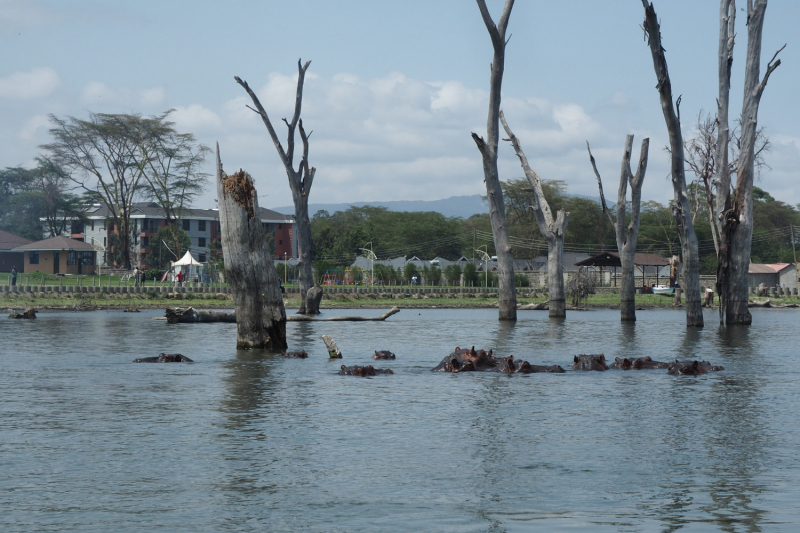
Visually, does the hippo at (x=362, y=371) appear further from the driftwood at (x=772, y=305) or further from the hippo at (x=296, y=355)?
the driftwood at (x=772, y=305)

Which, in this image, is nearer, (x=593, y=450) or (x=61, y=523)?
(x=61, y=523)

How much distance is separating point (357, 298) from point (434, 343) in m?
32.4

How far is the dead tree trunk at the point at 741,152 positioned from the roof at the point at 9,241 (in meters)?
78.8

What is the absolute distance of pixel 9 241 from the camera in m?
91.3

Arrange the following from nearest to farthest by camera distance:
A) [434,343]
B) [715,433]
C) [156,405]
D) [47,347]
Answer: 1. [715,433]
2. [156,405]
3. [47,347]
4. [434,343]

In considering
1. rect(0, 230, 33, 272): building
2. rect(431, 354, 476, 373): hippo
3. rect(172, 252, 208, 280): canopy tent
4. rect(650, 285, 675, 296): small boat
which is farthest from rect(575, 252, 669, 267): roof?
rect(0, 230, 33, 272): building

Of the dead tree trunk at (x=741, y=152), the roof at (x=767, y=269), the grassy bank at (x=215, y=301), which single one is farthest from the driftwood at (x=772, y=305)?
the roof at (x=767, y=269)

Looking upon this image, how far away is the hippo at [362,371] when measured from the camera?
14859mm

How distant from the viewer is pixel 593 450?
8.47m

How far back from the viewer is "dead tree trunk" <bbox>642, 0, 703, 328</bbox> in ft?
78.5

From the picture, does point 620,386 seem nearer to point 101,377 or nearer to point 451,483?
point 451,483

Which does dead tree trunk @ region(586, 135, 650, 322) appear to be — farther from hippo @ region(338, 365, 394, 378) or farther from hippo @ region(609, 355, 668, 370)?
hippo @ region(338, 365, 394, 378)

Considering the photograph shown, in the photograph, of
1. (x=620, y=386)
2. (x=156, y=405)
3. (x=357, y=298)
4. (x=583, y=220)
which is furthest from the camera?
(x=583, y=220)

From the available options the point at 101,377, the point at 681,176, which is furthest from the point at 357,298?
the point at 101,377
